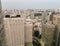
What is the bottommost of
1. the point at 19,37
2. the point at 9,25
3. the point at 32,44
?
the point at 32,44

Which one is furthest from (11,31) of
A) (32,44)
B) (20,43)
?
(32,44)

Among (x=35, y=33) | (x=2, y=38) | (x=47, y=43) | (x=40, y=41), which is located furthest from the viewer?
(x=35, y=33)

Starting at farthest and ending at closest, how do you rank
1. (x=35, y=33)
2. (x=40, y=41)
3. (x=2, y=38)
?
(x=35, y=33), (x=40, y=41), (x=2, y=38)

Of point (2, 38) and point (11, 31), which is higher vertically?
point (2, 38)

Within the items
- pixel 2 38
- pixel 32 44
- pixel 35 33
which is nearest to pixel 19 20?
pixel 32 44

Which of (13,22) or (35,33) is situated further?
(35,33)

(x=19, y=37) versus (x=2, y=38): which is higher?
(x=2, y=38)

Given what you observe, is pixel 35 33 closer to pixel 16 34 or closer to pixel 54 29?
pixel 54 29

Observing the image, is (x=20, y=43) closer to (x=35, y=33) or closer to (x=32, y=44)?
(x=32, y=44)

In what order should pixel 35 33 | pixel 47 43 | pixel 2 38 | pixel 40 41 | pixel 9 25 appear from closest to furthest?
pixel 2 38 < pixel 9 25 < pixel 47 43 < pixel 40 41 < pixel 35 33
